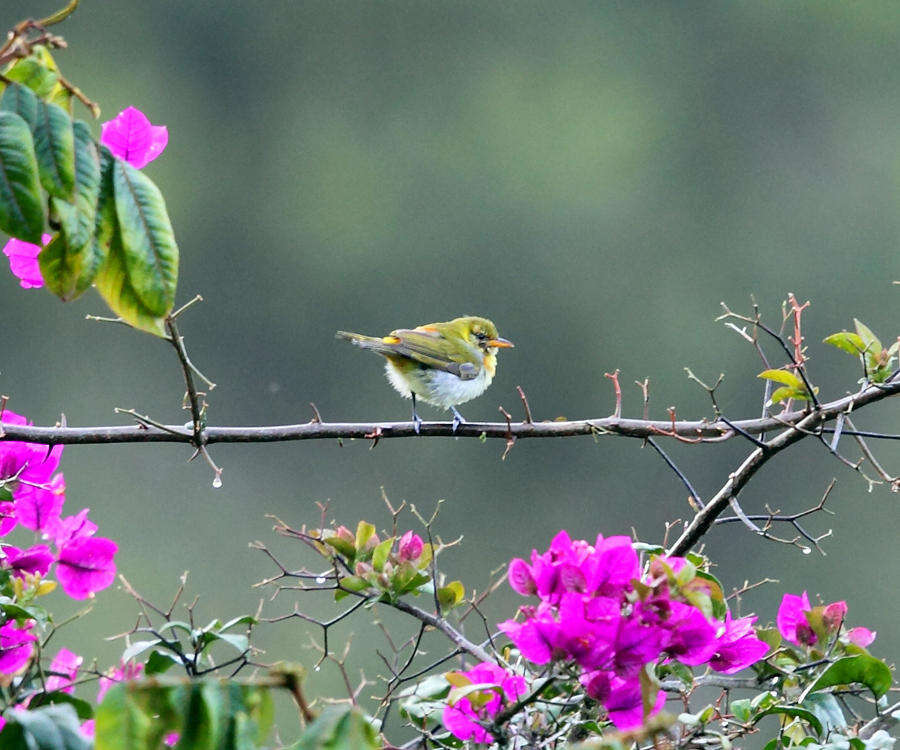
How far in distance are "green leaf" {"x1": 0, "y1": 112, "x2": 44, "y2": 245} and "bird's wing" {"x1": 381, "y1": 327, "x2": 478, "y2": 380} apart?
3300 mm

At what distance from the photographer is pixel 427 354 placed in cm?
463

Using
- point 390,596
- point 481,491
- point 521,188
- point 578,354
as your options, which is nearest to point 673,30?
point 521,188

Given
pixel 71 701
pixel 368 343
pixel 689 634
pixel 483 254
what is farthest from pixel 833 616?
pixel 483 254

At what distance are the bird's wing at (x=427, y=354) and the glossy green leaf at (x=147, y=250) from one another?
322 centimetres

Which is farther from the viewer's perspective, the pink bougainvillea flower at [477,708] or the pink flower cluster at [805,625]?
the pink flower cluster at [805,625]

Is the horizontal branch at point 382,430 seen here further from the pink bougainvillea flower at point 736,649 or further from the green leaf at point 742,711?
the green leaf at point 742,711

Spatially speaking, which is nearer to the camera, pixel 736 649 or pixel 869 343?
pixel 736 649

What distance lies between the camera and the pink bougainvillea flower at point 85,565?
86.3 inches

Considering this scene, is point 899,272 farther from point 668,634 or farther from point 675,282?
point 668,634

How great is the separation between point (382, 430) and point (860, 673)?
79cm

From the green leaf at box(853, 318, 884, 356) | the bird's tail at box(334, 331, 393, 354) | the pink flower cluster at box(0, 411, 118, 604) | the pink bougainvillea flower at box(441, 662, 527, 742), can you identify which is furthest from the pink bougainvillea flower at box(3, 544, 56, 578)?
the bird's tail at box(334, 331, 393, 354)

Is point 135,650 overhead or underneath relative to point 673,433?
underneath

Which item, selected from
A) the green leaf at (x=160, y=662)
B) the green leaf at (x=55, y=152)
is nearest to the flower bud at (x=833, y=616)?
the green leaf at (x=160, y=662)

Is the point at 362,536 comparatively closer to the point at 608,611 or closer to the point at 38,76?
the point at 608,611
